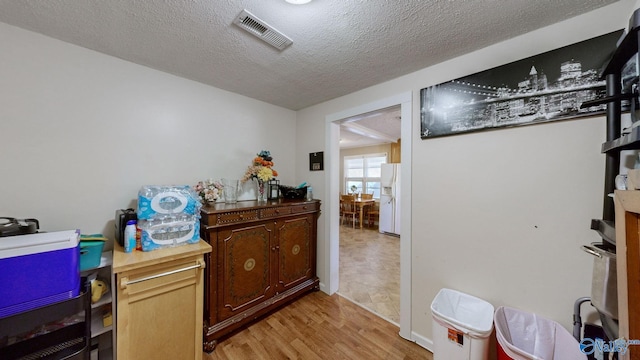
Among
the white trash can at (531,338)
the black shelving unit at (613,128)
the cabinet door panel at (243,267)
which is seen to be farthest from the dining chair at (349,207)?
the black shelving unit at (613,128)

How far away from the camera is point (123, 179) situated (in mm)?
1733

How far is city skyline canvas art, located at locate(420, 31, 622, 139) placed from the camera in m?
1.17

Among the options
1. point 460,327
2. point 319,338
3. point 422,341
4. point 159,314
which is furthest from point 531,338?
point 159,314

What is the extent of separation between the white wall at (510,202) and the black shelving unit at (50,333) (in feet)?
A: 7.51

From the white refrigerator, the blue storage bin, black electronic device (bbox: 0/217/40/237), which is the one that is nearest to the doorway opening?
the white refrigerator

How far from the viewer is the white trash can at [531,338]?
1.12m

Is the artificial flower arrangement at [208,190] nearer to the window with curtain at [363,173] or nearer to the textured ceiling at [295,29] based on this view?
the textured ceiling at [295,29]

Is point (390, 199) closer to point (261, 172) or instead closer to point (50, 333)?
point (261, 172)

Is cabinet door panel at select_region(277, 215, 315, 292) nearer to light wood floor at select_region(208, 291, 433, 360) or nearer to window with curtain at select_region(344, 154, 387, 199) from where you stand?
light wood floor at select_region(208, 291, 433, 360)

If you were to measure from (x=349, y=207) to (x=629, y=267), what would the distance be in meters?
5.51

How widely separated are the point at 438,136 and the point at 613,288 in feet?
3.97

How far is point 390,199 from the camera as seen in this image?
207 inches

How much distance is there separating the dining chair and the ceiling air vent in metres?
4.69

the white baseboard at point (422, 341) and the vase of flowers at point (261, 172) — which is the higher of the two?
the vase of flowers at point (261, 172)
